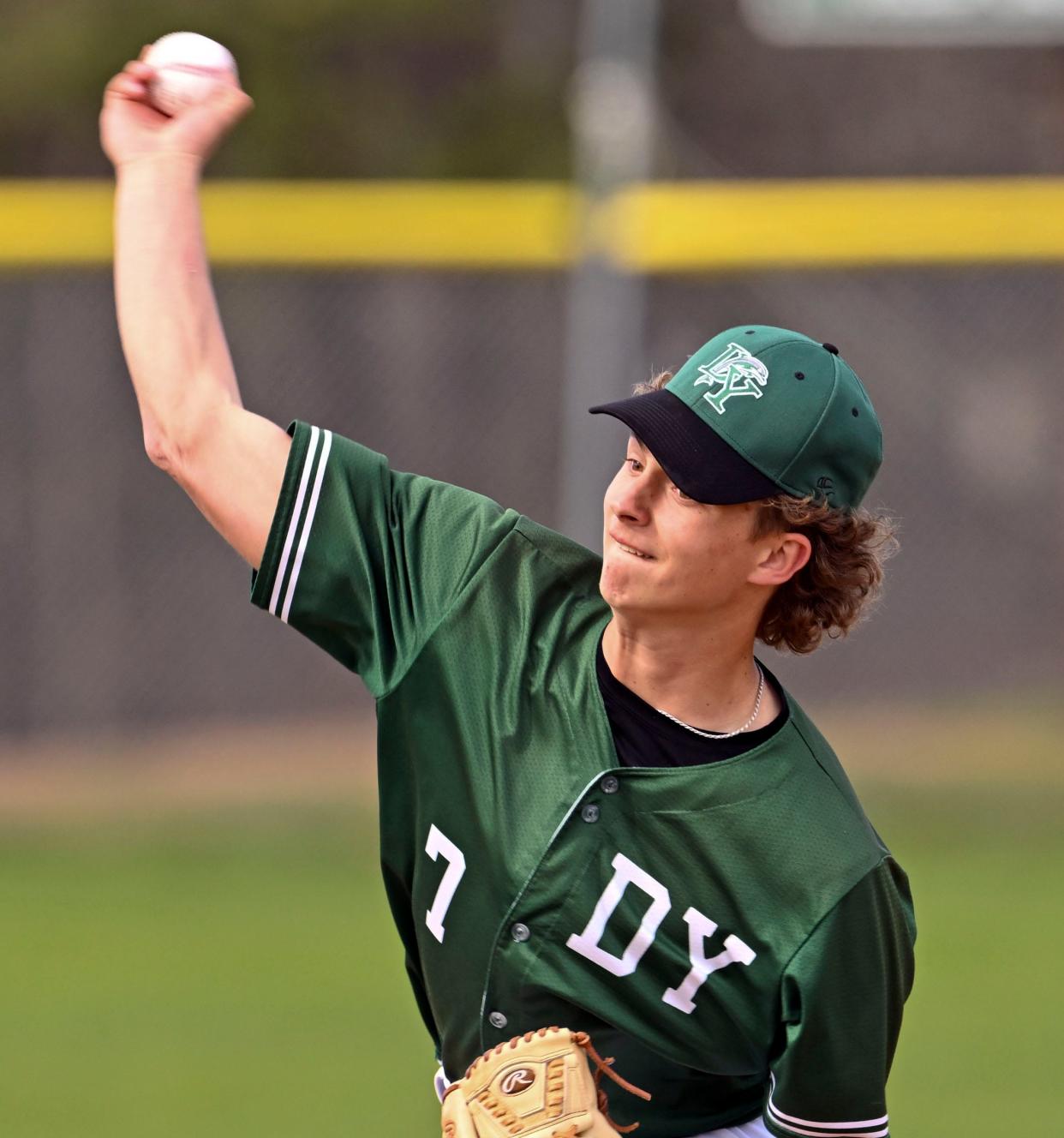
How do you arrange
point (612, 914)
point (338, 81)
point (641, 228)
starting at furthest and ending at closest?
point (338, 81)
point (641, 228)
point (612, 914)

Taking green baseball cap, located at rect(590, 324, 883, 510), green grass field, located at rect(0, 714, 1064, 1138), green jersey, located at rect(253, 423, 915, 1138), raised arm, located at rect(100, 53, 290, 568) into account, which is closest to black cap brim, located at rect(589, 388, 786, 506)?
green baseball cap, located at rect(590, 324, 883, 510)

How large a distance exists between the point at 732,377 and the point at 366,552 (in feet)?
1.65

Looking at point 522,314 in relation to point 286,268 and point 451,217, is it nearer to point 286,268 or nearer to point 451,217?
point 451,217

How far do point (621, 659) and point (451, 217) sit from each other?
494cm

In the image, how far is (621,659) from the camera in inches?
95.3

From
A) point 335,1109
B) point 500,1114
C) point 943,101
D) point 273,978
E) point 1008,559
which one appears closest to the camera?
point 500,1114

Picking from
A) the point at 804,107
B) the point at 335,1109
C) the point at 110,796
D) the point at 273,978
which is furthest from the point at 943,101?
the point at 335,1109

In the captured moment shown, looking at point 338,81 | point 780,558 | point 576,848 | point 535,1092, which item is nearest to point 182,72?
point 780,558

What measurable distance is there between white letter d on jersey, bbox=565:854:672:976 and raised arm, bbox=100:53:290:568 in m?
0.59

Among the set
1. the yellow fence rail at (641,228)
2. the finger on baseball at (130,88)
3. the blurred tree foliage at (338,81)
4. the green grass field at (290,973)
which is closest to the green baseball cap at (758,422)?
the finger on baseball at (130,88)

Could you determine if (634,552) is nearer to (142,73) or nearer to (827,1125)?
(827,1125)

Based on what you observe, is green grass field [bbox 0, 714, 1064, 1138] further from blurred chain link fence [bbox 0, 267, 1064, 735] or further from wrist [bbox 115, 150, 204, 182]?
wrist [bbox 115, 150, 204, 182]

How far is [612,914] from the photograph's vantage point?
232 centimetres

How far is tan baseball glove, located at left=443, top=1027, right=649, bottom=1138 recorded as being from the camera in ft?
7.30
